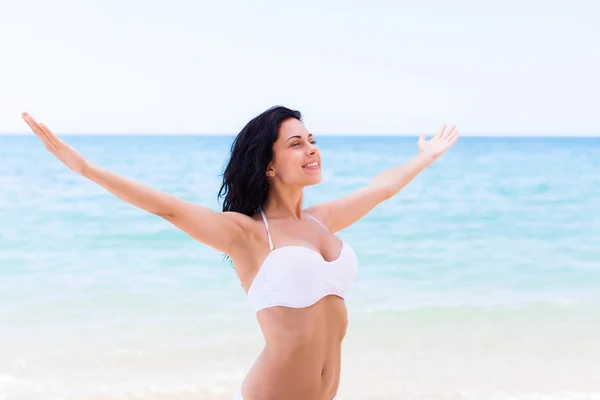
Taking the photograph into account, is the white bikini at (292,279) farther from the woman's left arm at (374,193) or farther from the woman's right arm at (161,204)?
the woman's left arm at (374,193)

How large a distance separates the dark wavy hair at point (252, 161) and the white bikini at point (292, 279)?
0.76 feet

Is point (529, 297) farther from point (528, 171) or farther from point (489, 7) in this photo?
point (489, 7)

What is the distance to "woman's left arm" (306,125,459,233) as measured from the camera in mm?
3333

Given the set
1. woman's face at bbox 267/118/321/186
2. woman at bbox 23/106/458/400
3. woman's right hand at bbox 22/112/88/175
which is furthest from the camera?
woman's face at bbox 267/118/321/186

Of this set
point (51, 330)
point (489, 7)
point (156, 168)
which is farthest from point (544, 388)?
point (489, 7)

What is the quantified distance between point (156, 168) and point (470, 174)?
8705mm

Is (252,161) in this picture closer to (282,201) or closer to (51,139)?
(282,201)

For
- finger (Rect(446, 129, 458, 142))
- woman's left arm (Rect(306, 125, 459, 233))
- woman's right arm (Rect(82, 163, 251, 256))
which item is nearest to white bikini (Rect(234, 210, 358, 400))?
woman's right arm (Rect(82, 163, 251, 256))

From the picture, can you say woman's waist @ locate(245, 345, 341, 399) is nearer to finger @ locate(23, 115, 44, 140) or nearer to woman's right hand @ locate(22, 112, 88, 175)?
woman's right hand @ locate(22, 112, 88, 175)

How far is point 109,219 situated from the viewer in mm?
12984

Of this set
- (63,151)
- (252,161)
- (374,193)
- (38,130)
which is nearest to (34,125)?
(38,130)

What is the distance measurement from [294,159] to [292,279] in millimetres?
456

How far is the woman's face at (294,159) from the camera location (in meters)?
2.98

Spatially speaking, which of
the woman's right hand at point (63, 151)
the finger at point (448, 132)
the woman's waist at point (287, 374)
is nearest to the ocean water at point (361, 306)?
the finger at point (448, 132)
